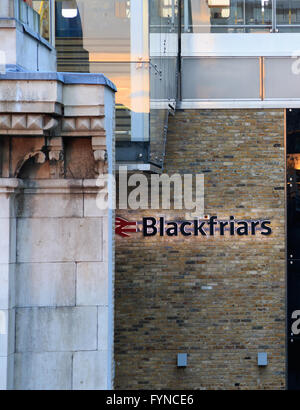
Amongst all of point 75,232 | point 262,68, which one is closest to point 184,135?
point 262,68

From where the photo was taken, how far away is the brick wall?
12172mm

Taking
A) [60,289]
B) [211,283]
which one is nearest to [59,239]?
[60,289]

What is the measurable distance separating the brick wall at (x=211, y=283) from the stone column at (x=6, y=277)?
17.1ft

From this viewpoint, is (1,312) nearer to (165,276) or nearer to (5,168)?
(5,168)

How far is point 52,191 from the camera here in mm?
7230

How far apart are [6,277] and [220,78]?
23.5 ft

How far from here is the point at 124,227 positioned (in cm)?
1220

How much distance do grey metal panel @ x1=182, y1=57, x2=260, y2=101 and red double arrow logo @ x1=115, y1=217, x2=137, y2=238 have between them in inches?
109

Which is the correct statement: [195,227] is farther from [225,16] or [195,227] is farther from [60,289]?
[60,289]

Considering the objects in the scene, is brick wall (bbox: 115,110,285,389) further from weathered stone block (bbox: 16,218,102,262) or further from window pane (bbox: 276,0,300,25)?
weathered stone block (bbox: 16,218,102,262)

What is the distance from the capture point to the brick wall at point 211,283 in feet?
39.9

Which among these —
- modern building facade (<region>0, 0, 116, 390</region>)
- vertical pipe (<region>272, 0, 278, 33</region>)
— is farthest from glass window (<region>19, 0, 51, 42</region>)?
vertical pipe (<region>272, 0, 278, 33</region>)

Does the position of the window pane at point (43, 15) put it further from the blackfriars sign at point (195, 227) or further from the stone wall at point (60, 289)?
the blackfriars sign at point (195, 227)

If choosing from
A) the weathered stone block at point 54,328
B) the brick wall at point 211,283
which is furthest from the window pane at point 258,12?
the weathered stone block at point 54,328
